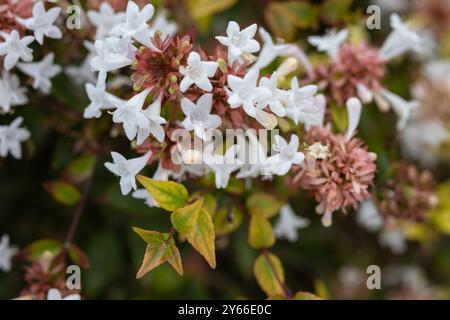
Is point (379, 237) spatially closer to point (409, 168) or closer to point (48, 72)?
point (409, 168)

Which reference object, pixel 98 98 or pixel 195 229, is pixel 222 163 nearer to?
pixel 195 229

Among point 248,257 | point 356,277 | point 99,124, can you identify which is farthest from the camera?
point 356,277

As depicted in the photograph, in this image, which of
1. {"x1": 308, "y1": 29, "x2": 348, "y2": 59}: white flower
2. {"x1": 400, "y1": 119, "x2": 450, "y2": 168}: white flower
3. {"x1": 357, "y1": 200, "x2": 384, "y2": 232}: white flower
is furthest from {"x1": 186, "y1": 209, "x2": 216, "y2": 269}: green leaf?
{"x1": 400, "y1": 119, "x2": 450, "y2": 168}: white flower

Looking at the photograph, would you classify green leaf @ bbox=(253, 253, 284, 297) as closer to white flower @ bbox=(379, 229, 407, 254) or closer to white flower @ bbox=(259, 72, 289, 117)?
white flower @ bbox=(259, 72, 289, 117)

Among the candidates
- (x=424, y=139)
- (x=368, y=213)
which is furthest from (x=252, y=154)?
(x=424, y=139)

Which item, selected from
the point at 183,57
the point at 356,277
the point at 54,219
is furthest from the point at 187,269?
the point at 183,57
